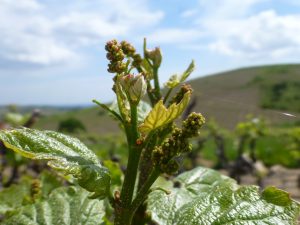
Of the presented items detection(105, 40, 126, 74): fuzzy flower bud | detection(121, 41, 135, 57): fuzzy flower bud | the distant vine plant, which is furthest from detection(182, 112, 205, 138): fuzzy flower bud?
detection(121, 41, 135, 57): fuzzy flower bud

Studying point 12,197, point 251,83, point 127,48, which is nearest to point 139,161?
point 127,48

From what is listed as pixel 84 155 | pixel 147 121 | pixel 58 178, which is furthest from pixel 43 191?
pixel 147 121

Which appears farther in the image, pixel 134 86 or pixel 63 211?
pixel 63 211

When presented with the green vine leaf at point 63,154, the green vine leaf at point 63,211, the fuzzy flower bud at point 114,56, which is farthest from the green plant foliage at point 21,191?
the fuzzy flower bud at point 114,56

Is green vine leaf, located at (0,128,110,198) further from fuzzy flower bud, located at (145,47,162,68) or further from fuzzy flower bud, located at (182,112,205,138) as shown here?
fuzzy flower bud, located at (145,47,162,68)

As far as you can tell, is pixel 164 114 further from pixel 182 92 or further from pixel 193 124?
pixel 182 92

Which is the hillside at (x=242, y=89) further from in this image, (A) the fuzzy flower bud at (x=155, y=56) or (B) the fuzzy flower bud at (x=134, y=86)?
(B) the fuzzy flower bud at (x=134, y=86)
